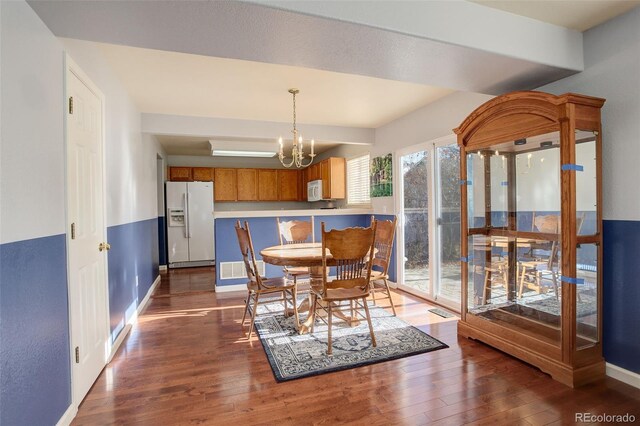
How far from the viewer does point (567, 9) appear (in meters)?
2.14

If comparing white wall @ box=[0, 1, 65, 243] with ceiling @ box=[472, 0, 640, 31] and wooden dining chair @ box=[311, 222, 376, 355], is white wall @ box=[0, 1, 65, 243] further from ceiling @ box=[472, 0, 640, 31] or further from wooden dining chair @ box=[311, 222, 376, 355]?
ceiling @ box=[472, 0, 640, 31]

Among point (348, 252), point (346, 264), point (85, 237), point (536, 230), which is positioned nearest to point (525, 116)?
point (536, 230)

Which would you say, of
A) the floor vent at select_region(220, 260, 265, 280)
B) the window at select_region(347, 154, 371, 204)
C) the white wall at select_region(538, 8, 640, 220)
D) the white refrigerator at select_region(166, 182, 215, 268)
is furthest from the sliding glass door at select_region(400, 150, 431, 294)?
the white refrigerator at select_region(166, 182, 215, 268)

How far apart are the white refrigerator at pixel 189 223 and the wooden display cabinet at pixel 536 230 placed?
4.98 meters

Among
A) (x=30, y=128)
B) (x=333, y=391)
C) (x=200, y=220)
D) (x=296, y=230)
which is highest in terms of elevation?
(x=30, y=128)

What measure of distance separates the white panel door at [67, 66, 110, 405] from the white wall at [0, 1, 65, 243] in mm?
153

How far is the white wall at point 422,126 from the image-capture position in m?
3.56

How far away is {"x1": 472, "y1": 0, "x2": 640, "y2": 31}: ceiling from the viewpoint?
6.78ft

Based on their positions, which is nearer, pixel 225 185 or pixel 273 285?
pixel 273 285

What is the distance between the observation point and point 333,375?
233 cm

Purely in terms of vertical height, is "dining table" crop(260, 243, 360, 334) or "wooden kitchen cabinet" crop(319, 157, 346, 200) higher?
"wooden kitchen cabinet" crop(319, 157, 346, 200)

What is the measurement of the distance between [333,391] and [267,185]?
18.9 ft

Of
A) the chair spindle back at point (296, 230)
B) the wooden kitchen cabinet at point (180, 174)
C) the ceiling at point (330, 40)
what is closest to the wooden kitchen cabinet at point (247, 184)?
the wooden kitchen cabinet at point (180, 174)

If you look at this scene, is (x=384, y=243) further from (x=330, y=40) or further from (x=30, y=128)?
(x=30, y=128)
